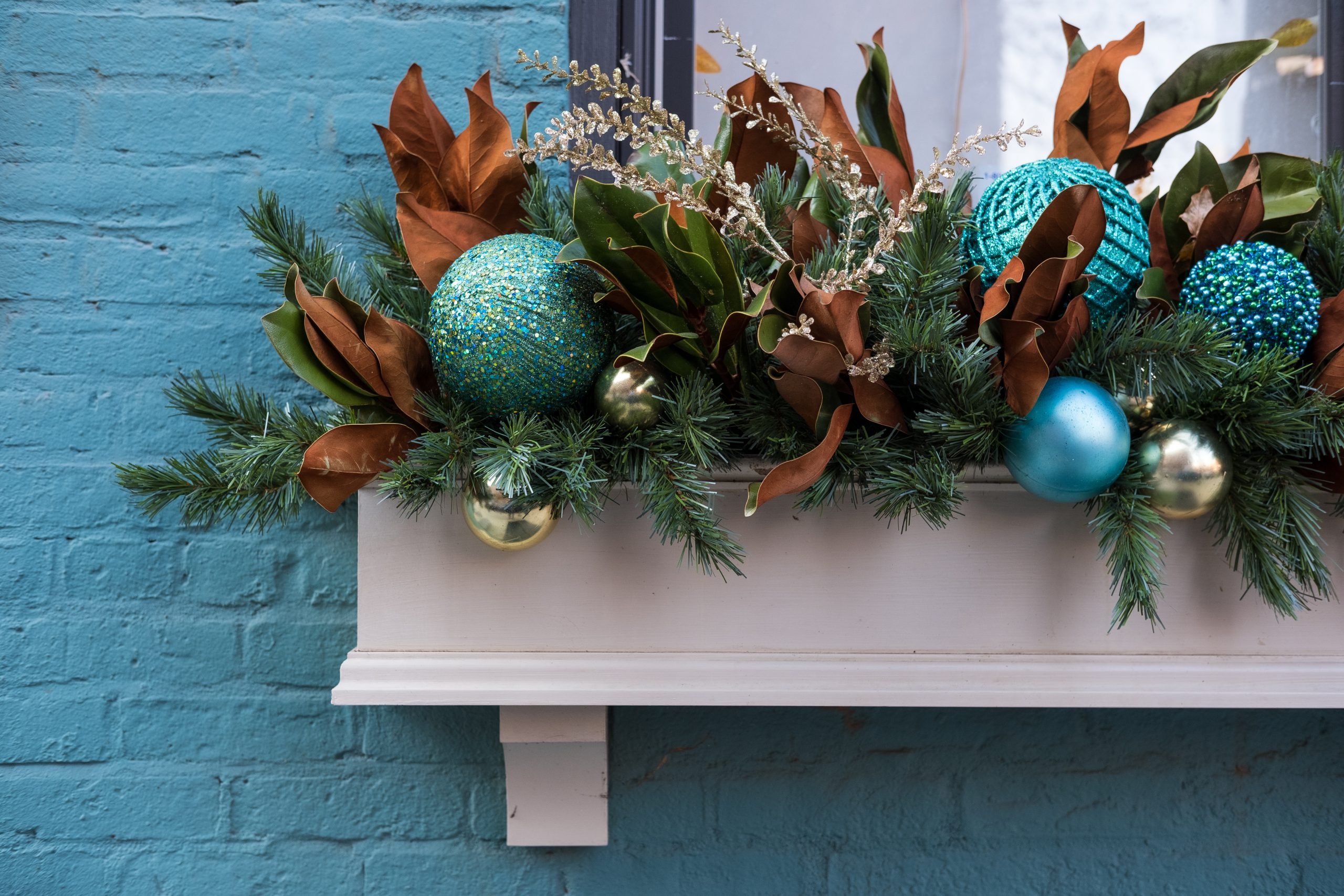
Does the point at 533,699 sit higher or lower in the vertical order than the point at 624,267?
lower

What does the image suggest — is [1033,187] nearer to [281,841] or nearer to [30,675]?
[281,841]

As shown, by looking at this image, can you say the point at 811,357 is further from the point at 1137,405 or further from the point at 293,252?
the point at 293,252

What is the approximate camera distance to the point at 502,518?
22.2 inches

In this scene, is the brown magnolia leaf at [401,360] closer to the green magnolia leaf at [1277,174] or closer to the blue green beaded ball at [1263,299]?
the blue green beaded ball at [1263,299]

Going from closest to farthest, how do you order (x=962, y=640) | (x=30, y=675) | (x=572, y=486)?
(x=572, y=486) < (x=962, y=640) < (x=30, y=675)

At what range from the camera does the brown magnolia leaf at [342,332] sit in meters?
0.58

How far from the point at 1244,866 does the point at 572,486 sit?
0.85 meters

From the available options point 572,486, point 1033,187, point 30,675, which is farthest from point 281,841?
point 1033,187

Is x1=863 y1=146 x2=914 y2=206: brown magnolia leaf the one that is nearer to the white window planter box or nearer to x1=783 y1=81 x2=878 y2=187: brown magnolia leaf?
x1=783 y1=81 x2=878 y2=187: brown magnolia leaf

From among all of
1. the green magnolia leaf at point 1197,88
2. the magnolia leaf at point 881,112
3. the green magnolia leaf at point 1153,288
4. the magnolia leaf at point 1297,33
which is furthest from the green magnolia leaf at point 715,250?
the magnolia leaf at point 1297,33

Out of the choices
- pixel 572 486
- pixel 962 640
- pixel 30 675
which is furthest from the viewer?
pixel 30 675

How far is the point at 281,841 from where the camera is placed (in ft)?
2.62

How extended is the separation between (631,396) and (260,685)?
0.55 metres

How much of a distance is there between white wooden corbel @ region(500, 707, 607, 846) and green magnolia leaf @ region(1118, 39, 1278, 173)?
759 mm
